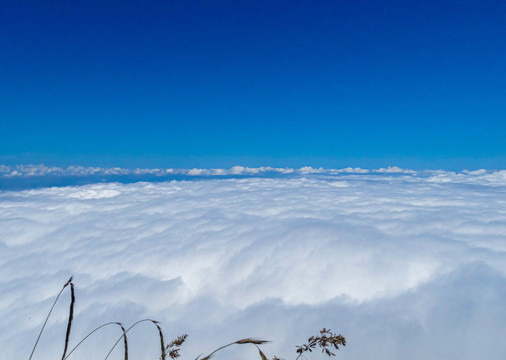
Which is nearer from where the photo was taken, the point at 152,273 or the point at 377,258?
the point at 377,258

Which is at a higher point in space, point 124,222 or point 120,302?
point 124,222

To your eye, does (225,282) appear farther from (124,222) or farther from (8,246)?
(8,246)

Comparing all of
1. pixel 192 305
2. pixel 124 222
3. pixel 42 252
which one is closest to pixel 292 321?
pixel 192 305

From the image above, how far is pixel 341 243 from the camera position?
94.1 ft

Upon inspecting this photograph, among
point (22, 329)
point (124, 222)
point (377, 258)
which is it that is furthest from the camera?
point (124, 222)

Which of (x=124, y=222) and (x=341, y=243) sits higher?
(x=341, y=243)

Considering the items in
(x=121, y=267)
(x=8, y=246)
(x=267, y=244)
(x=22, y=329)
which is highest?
(x=267, y=244)

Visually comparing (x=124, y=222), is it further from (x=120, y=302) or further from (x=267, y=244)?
(x=267, y=244)

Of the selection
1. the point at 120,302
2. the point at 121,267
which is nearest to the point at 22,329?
the point at 121,267

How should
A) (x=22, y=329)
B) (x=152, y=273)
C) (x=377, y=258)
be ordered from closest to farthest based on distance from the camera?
1. (x=377, y=258)
2. (x=152, y=273)
3. (x=22, y=329)

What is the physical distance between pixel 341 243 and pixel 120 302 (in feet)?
92.8

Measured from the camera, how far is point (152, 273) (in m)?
36.7

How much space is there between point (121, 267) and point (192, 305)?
16.1 m

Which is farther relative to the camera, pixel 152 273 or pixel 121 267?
pixel 121 267
